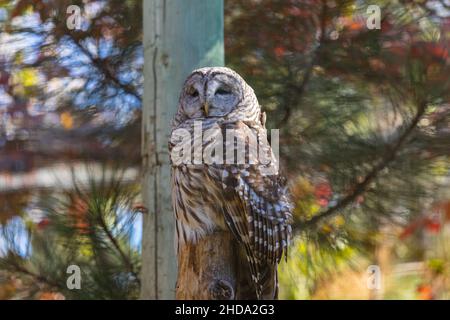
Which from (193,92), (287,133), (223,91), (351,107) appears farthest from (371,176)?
(193,92)

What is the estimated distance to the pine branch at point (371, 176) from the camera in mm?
4559

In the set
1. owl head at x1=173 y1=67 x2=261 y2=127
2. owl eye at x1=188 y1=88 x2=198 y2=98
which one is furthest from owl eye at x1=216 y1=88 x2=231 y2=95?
owl eye at x1=188 y1=88 x2=198 y2=98

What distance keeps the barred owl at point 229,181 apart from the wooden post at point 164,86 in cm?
19

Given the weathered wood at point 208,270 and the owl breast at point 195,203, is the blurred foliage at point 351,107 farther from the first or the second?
the weathered wood at point 208,270

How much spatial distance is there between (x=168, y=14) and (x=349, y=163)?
1.42 metres

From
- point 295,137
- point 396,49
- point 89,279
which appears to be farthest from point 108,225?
point 396,49

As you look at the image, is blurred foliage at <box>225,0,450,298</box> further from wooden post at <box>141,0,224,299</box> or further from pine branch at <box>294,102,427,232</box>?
wooden post at <box>141,0,224,299</box>

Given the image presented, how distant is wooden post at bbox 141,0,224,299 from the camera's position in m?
3.79

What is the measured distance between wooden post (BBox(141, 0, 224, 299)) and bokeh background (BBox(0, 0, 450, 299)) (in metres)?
0.81

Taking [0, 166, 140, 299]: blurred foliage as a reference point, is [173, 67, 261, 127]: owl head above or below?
above
